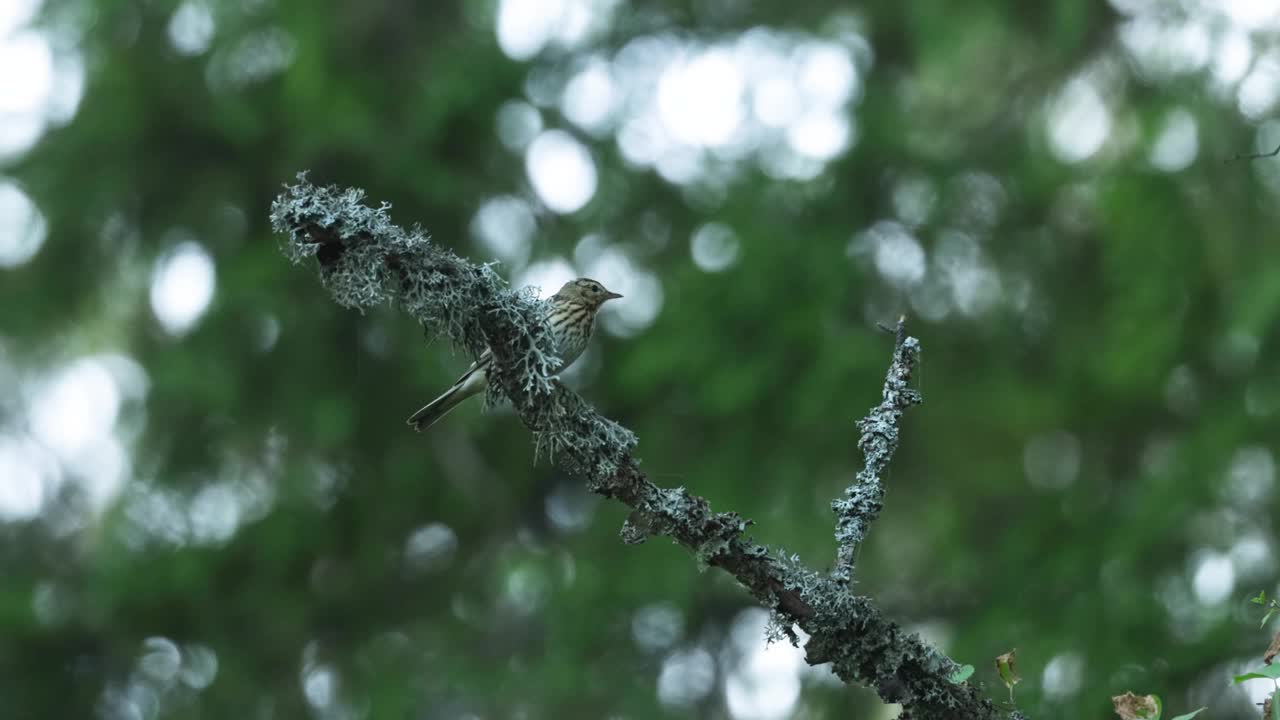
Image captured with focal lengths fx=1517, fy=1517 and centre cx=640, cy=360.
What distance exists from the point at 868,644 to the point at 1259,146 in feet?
18.6

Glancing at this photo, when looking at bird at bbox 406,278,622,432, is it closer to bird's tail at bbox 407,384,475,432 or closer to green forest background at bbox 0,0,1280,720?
→ bird's tail at bbox 407,384,475,432

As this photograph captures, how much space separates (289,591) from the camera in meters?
9.80

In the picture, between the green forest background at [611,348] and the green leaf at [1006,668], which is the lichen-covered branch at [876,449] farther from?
the green forest background at [611,348]

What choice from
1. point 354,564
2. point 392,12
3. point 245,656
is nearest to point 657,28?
point 392,12

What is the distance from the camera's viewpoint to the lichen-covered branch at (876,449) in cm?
276

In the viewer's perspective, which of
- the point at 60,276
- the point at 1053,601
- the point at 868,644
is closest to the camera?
the point at 868,644

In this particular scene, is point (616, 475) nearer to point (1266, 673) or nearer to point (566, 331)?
point (1266, 673)

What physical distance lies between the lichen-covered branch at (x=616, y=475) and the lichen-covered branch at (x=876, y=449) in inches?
6.5

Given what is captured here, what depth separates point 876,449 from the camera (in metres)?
2.84

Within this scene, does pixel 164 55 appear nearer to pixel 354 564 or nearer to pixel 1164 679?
pixel 354 564

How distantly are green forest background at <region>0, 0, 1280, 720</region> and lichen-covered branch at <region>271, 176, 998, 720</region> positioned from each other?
5.49 m

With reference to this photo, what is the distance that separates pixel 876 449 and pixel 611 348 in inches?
266

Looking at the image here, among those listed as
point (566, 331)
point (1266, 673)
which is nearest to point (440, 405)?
point (566, 331)

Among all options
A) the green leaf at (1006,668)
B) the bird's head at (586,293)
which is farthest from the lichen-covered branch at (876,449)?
the bird's head at (586,293)
